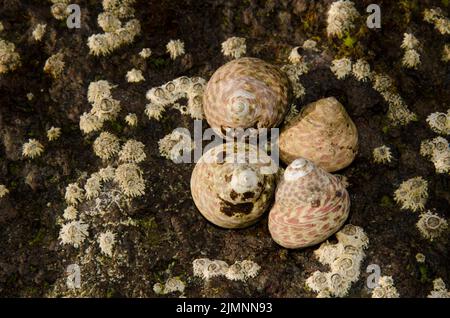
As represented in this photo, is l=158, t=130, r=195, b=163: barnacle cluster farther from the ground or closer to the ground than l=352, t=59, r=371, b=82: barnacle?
closer to the ground

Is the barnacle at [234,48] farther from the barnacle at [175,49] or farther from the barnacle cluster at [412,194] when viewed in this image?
the barnacle cluster at [412,194]

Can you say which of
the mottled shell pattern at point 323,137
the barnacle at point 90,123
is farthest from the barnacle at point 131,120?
the mottled shell pattern at point 323,137

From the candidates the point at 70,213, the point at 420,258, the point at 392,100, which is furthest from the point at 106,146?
the point at 420,258

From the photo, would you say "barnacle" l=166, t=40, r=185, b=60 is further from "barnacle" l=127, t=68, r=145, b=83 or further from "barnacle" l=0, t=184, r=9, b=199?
"barnacle" l=0, t=184, r=9, b=199

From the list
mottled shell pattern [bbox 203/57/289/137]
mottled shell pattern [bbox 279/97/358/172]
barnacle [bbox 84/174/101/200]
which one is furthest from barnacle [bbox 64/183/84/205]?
mottled shell pattern [bbox 279/97/358/172]

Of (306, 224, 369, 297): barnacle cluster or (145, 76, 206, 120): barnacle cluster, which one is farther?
(145, 76, 206, 120): barnacle cluster

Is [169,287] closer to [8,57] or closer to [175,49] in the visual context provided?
[175,49]
